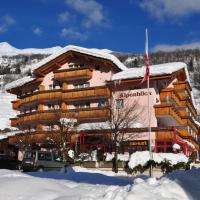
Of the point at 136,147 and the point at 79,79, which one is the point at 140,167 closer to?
the point at 136,147

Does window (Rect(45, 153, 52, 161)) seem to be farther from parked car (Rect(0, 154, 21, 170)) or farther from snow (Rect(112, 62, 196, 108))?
snow (Rect(112, 62, 196, 108))

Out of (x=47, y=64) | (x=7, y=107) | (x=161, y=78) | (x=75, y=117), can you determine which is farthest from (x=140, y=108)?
(x=7, y=107)

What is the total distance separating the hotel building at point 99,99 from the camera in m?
39.5

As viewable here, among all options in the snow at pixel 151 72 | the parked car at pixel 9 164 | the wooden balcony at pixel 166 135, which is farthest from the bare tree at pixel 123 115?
the parked car at pixel 9 164

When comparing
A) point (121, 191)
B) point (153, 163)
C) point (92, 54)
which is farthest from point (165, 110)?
point (121, 191)

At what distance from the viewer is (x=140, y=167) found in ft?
89.7

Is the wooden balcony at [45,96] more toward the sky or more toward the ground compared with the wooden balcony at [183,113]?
more toward the sky

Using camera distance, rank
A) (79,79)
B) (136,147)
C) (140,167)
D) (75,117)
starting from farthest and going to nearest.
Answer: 1. (79,79)
2. (75,117)
3. (136,147)
4. (140,167)

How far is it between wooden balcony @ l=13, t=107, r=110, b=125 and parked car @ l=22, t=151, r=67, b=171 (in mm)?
12463

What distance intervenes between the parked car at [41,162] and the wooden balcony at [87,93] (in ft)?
45.4

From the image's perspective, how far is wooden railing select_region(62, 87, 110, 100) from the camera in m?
42.7

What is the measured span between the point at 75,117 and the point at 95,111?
93.2 inches

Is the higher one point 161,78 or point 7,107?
point 7,107

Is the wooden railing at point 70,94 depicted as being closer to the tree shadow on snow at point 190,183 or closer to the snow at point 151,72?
Result: the snow at point 151,72
